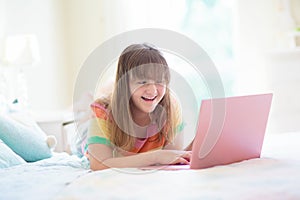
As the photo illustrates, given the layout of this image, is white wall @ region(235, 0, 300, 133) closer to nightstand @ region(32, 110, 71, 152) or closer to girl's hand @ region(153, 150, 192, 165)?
nightstand @ region(32, 110, 71, 152)

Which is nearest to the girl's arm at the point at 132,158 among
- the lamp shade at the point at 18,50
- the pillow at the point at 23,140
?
the pillow at the point at 23,140

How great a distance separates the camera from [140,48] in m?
1.51

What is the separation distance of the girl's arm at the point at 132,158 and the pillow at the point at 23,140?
2.10ft

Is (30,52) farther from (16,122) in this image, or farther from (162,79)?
(162,79)

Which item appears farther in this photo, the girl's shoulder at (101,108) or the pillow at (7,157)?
the pillow at (7,157)

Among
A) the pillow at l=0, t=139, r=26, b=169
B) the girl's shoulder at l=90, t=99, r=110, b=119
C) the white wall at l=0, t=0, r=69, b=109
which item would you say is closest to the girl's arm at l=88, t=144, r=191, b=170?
the girl's shoulder at l=90, t=99, r=110, b=119

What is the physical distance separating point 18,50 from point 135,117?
5.72ft

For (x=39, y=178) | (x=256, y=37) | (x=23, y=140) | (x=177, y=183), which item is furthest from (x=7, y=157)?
(x=256, y=37)

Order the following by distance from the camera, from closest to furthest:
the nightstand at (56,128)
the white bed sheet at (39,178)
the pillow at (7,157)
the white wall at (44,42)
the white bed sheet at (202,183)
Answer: the white bed sheet at (202,183) → the white bed sheet at (39,178) → the pillow at (7,157) → the nightstand at (56,128) → the white wall at (44,42)

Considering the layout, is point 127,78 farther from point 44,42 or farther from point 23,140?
point 44,42

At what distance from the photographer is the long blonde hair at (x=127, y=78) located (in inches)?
59.0

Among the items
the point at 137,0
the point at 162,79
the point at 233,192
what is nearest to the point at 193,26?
the point at 137,0

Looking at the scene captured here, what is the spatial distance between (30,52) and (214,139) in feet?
6.86

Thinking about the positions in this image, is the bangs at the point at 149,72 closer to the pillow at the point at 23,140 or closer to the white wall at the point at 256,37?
the pillow at the point at 23,140
